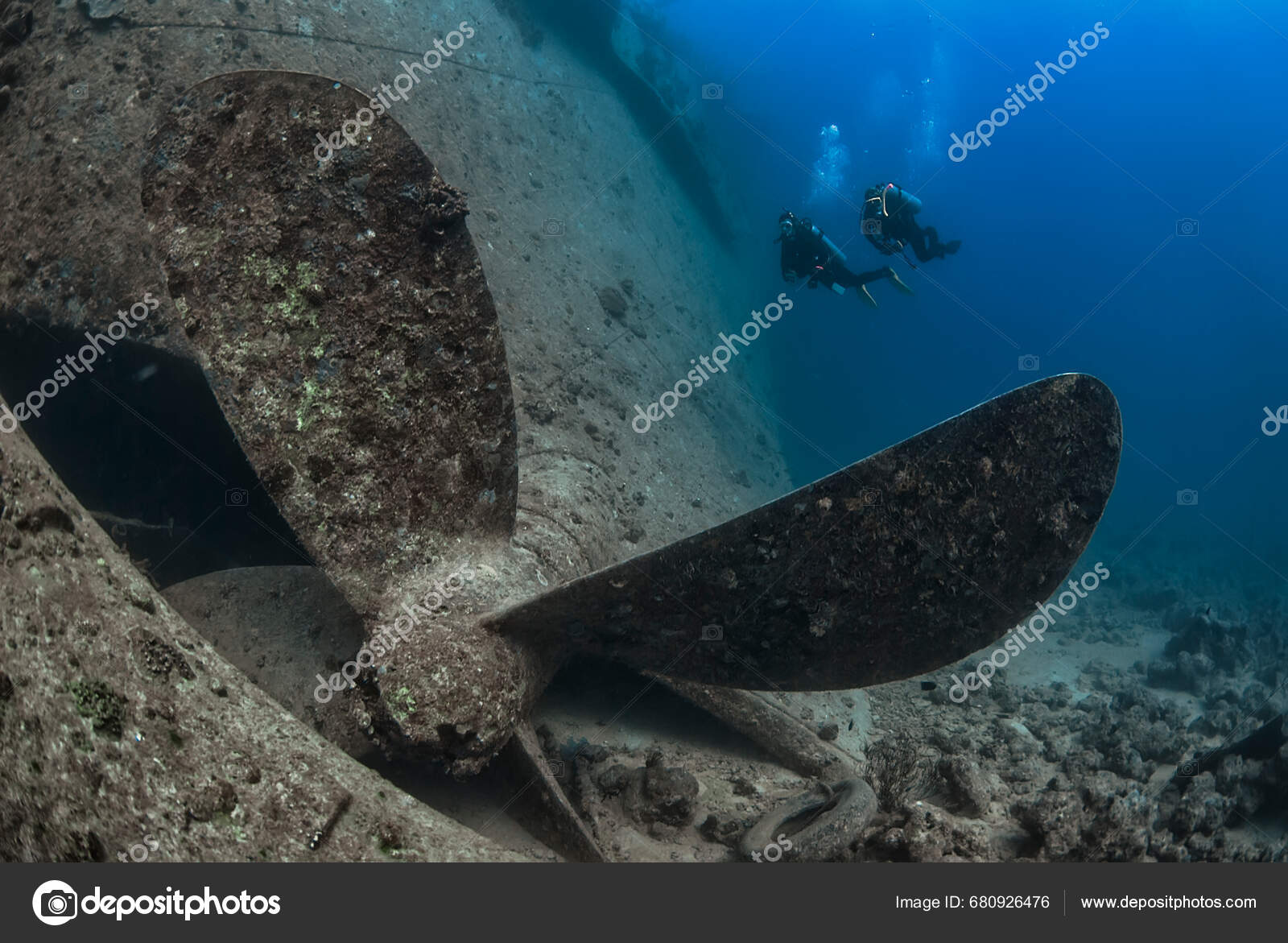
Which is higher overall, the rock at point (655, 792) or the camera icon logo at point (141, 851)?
the camera icon logo at point (141, 851)

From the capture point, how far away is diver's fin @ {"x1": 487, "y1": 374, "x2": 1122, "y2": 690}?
119 inches

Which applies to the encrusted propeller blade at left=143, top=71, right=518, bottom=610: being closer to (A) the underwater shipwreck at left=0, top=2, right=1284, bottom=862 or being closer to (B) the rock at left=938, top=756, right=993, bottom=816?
(A) the underwater shipwreck at left=0, top=2, right=1284, bottom=862

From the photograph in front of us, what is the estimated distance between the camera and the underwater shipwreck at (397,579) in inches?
81.0

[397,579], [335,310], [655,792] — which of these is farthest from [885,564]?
[335,310]

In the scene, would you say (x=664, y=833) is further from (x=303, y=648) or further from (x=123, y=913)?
(x=123, y=913)

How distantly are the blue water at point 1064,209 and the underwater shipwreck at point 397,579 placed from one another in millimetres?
49463

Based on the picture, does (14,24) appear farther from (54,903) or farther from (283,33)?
(54,903)

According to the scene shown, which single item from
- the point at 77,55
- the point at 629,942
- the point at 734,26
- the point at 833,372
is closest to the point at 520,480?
the point at 629,942

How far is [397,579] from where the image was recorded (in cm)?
330

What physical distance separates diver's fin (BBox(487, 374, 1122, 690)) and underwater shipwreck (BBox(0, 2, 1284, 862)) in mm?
16

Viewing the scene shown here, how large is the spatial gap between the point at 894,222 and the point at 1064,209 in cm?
7287

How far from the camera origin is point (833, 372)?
49.4 meters

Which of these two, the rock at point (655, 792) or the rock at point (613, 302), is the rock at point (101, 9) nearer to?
the rock at point (613, 302)

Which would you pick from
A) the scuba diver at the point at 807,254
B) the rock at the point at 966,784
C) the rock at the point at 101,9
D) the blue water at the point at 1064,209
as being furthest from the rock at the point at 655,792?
the blue water at the point at 1064,209
